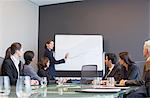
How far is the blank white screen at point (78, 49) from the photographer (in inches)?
285

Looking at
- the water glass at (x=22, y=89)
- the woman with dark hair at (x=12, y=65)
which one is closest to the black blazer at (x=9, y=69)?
the woman with dark hair at (x=12, y=65)

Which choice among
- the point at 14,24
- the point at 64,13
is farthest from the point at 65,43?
the point at 14,24

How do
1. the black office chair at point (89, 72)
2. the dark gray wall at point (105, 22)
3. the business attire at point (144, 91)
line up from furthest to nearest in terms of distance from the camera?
1. the dark gray wall at point (105, 22)
2. the black office chair at point (89, 72)
3. the business attire at point (144, 91)

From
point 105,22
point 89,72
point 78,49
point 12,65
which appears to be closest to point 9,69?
point 12,65

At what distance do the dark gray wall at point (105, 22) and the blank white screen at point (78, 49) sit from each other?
383mm

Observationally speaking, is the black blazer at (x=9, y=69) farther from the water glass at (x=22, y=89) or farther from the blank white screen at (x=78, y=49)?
the blank white screen at (x=78, y=49)

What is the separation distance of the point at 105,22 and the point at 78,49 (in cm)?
98

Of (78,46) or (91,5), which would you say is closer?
(78,46)

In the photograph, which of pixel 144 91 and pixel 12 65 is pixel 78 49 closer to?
pixel 12 65

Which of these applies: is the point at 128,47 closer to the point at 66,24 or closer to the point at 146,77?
the point at 66,24

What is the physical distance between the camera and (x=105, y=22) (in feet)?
25.1

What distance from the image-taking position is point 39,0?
24.2 ft

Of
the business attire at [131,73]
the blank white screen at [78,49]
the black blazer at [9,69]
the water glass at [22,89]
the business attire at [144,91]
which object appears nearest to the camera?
the water glass at [22,89]

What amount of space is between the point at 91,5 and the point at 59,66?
171cm
